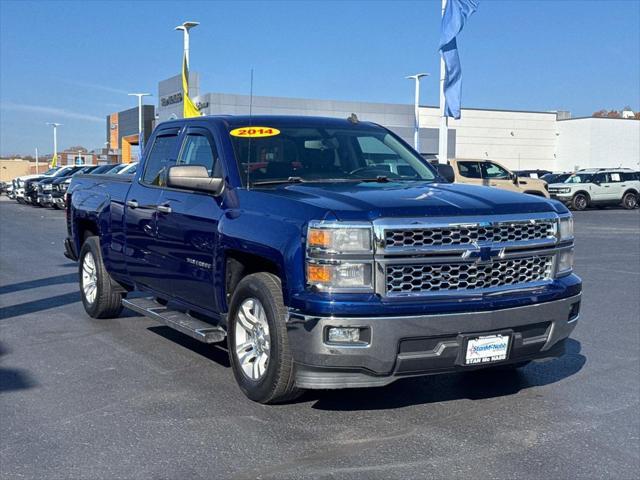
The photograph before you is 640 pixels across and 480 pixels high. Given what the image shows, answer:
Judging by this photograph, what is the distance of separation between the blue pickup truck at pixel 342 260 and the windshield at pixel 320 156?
0.01 metres

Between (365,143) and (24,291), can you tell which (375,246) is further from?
(24,291)

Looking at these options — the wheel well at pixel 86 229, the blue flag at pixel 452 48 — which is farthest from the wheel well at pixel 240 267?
the blue flag at pixel 452 48

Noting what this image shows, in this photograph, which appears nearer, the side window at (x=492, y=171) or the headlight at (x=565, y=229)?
the headlight at (x=565, y=229)

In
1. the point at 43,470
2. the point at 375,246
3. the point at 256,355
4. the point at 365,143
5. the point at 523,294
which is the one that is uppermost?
the point at 365,143

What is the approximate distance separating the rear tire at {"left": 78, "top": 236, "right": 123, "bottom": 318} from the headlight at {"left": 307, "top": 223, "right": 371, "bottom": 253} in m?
4.11

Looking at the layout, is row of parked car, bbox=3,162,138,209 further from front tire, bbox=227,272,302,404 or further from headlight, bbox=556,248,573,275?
headlight, bbox=556,248,573,275

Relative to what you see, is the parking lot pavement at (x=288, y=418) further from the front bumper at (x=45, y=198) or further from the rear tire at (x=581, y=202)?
the rear tire at (x=581, y=202)

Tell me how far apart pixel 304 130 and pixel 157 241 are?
1544mm

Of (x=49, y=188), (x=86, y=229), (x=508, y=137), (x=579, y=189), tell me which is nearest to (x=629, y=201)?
(x=579, y=189)

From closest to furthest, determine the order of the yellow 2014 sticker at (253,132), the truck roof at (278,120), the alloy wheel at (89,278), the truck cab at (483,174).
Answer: the yellow 2014 sticker at (253,132) < the truck roof at (278,120) < the alloy wheel at (89,278) < the truck cab at (483,174)

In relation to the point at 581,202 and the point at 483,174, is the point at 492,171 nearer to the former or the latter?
the point at 483,174

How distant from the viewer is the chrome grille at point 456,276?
15.6 ft

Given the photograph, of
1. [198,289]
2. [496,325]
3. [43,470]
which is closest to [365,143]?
[198,289]

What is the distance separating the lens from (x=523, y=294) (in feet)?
16.9
